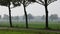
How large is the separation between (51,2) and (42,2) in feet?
6.29

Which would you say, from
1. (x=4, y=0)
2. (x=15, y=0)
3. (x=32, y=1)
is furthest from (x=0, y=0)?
(x=32, y=1)

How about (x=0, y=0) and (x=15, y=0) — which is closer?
(x=15, y=0)

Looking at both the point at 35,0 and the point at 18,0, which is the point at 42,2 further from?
the point at 18,0

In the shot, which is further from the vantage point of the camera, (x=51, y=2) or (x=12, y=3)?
(x=12, y=3)

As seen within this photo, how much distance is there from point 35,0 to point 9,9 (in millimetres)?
12491

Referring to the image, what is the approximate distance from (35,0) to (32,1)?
2.59ft

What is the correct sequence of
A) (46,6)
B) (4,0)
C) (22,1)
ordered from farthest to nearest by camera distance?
(4,0)
(22,1)
(46,6)

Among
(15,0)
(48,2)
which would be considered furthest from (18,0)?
Answer: (48,2)

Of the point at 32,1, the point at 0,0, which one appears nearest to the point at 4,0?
the point at 0,0

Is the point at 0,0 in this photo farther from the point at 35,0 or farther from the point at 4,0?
the point at 35,0

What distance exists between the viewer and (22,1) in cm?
4631

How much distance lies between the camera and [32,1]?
139 ft

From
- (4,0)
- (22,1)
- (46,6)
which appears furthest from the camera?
(4,0)

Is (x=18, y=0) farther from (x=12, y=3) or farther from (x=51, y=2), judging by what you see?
(x=51, y=2)
